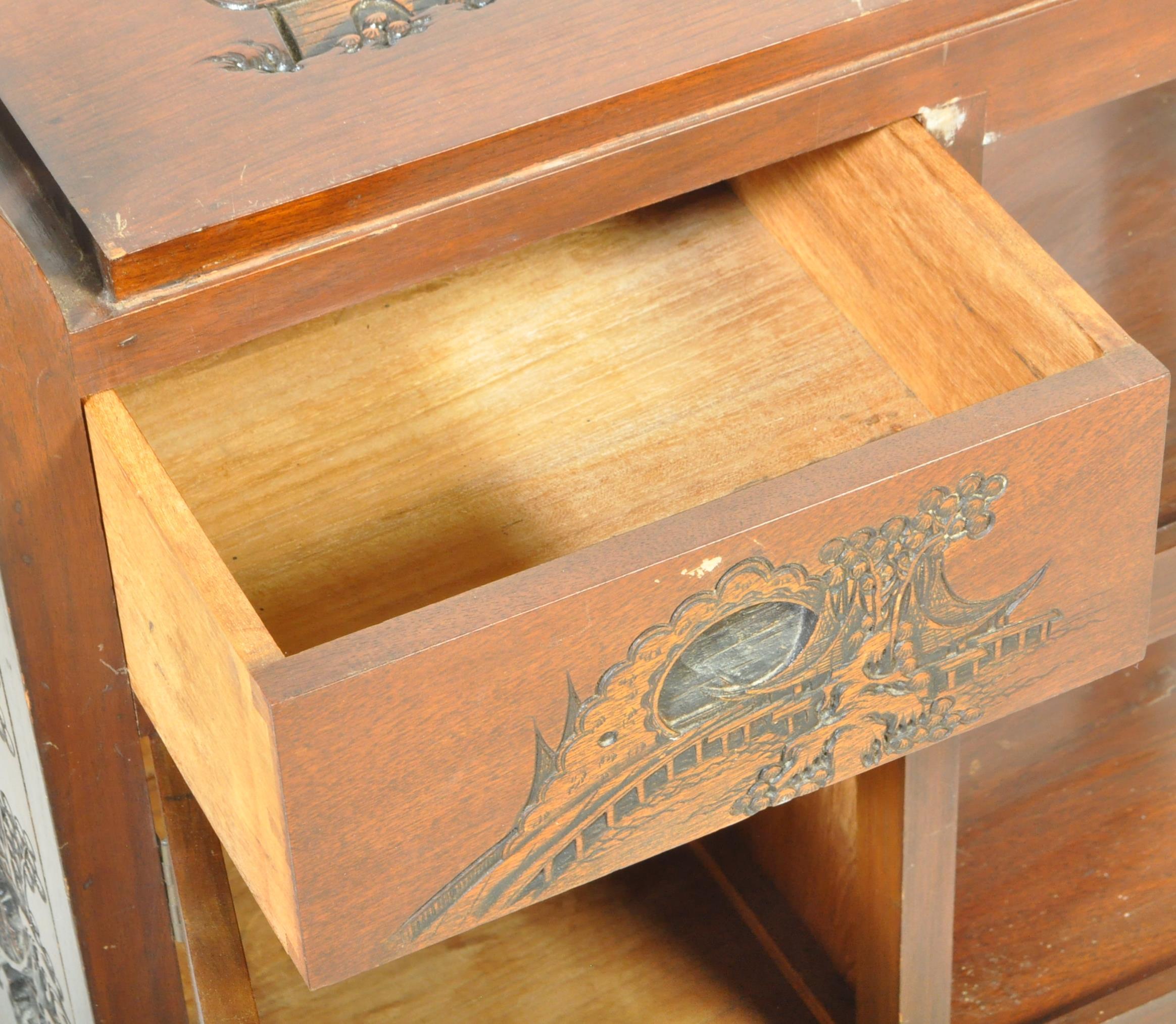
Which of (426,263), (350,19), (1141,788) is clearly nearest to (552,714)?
(426,263)

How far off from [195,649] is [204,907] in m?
0.24

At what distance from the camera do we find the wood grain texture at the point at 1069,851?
1.02 metres

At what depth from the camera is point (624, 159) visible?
673 mm

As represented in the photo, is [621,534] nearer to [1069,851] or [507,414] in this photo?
[507,414]

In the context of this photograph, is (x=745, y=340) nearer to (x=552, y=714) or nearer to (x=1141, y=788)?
(x=552, y=714)

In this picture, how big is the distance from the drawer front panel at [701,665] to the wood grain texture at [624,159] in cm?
14

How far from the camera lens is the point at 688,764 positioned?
2.10ft

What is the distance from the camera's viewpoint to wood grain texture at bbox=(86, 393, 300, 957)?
56 centimetres

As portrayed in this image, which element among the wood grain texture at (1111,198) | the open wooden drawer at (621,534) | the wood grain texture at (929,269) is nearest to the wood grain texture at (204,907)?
the open wooden drawer at (621,534)

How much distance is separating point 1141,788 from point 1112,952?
0.41 feet

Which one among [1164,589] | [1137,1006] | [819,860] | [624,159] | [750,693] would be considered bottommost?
[1137,1006]

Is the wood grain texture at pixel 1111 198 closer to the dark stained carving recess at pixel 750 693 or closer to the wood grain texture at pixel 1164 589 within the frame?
the wood grain texture at pixel 1164 589

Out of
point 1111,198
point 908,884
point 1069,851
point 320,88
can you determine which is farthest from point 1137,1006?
point 320,88

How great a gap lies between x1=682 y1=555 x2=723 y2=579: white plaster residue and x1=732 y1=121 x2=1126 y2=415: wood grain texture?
0.52 ft
